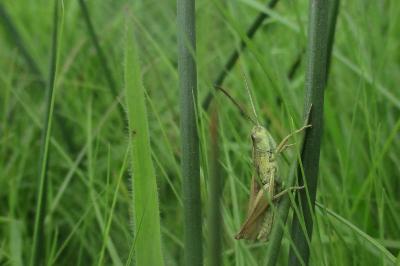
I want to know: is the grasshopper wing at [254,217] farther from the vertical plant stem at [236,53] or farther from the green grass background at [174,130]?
the vertical plant stem at [236,53]

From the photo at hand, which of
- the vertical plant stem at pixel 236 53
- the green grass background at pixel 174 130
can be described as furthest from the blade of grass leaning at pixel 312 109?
the vertical plant stem at pixel 236 53

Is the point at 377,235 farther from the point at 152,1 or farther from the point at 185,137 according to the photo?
the point at 152,1

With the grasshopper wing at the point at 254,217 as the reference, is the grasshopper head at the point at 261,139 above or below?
above

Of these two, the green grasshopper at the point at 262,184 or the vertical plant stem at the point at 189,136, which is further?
the green grasshopper at the point at 262,184

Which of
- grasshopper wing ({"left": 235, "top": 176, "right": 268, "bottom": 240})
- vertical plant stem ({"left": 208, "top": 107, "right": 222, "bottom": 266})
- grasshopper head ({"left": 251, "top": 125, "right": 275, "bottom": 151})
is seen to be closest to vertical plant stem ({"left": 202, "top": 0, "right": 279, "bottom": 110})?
grasshopper head ({"left": 251, "top": 125, "right": 275, "bottom": 151})

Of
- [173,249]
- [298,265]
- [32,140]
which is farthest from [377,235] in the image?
[32,140]

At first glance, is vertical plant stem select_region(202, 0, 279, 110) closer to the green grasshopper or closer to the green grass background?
the green grass background
